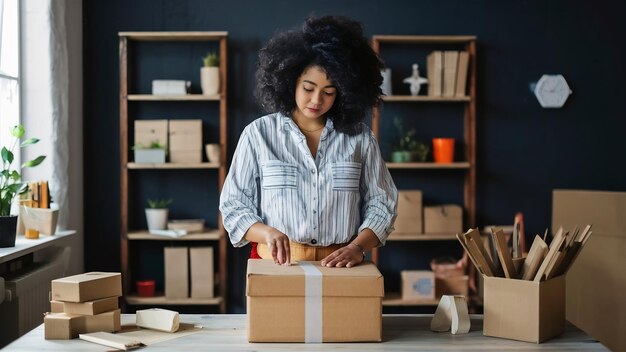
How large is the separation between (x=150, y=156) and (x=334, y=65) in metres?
2.76

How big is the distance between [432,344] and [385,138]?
10.7ft

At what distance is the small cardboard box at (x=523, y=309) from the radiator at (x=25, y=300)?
7.47 feet

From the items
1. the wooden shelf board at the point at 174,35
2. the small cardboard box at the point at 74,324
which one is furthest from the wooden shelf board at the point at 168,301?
the small cardboard box at the point at 74,324

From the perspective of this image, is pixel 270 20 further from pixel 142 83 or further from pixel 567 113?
pixel 567 113

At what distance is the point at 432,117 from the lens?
5.27 metres

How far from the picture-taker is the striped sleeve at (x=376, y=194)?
2449 mm

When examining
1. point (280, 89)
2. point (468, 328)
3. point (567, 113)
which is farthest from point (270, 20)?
point (468, 328)

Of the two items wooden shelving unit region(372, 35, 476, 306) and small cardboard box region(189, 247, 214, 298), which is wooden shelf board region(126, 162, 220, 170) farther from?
wooden shelving unit region(372, 35, 476, 306)

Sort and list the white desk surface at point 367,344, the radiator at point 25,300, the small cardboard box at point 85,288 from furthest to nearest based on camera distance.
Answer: the radiator at point 25,300 < the small cardboard box at point 85,288 < the white desk surface at point 367,344

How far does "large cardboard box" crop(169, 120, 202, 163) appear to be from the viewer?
4.99 m

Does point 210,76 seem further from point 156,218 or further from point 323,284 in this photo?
point 323,284

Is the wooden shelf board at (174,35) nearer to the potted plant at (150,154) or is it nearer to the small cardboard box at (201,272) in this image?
the potted plant at (150,154)

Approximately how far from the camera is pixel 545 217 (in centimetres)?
530

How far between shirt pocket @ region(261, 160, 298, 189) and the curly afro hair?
7.7 inches
